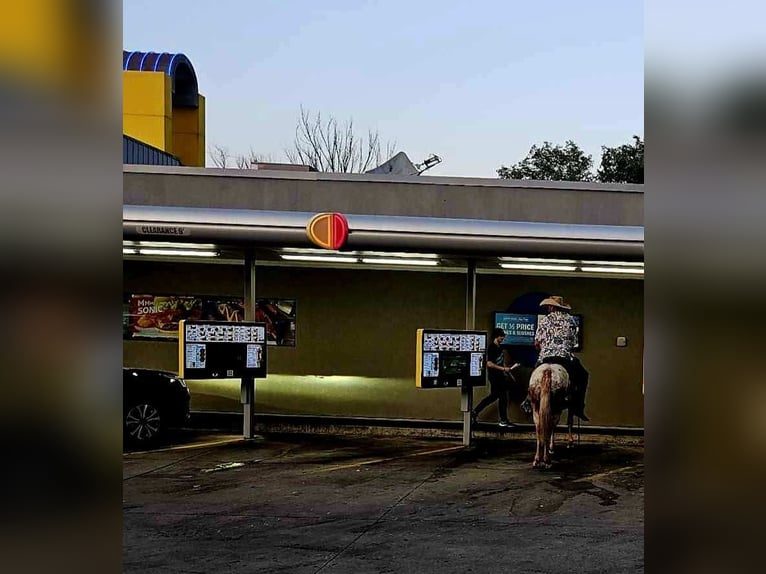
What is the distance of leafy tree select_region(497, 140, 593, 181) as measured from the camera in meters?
49.8

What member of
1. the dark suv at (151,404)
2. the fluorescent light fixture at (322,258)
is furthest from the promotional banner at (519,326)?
the dark suv at (151,404)

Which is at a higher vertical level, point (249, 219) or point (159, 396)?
point (249, 219)

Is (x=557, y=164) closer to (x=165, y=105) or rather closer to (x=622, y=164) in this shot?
(x=622, y=164)

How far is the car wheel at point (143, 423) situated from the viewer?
1359 cm

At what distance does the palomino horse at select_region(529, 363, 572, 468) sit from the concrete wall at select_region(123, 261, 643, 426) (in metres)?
3.75

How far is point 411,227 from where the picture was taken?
13.1 meters

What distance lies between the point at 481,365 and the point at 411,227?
2.50 metres

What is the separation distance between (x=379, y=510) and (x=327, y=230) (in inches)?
181

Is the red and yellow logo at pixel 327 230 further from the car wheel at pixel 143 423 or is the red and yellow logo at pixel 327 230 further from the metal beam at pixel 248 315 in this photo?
the car wheel at pixel 143 423

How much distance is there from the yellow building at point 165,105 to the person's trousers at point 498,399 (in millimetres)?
13499

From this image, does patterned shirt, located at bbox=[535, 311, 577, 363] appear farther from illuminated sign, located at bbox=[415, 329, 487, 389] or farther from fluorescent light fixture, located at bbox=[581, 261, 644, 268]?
illuminated sign, located at bbox=[415, 329, 487, 389]

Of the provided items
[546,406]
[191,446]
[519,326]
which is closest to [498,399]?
[519,326]
